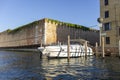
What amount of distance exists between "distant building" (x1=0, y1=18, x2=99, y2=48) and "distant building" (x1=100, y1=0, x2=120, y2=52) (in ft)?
46.9

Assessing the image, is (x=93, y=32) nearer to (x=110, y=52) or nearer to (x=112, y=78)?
(x=110, y=52)

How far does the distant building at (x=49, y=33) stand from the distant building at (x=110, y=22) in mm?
14286

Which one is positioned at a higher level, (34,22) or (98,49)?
(34,22)

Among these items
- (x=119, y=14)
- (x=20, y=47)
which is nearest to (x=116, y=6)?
(x=119, y=14)

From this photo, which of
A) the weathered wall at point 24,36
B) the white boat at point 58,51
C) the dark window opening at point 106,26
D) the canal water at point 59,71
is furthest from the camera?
the weathered wall at point 24,36

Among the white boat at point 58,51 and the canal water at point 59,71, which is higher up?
the white boat at point 58,51

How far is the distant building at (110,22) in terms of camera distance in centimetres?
3978

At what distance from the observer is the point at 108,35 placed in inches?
1633

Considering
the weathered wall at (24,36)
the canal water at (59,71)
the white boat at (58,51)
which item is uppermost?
the weathered wall at (24,36)

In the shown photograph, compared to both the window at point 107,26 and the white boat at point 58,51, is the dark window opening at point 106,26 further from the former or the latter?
the white boat at point 58,51

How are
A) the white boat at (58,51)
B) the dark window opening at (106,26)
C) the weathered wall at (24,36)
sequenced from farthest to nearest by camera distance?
the weathered wall at (24,36), the dark window opening at (106,26), the white boat at (58,51)

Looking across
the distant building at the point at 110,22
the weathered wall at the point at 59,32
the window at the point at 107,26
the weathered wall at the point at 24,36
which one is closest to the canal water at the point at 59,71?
the distant building at the point at 110,22

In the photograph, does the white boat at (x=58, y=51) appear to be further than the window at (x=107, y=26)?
No

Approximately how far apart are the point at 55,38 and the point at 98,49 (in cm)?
2124
